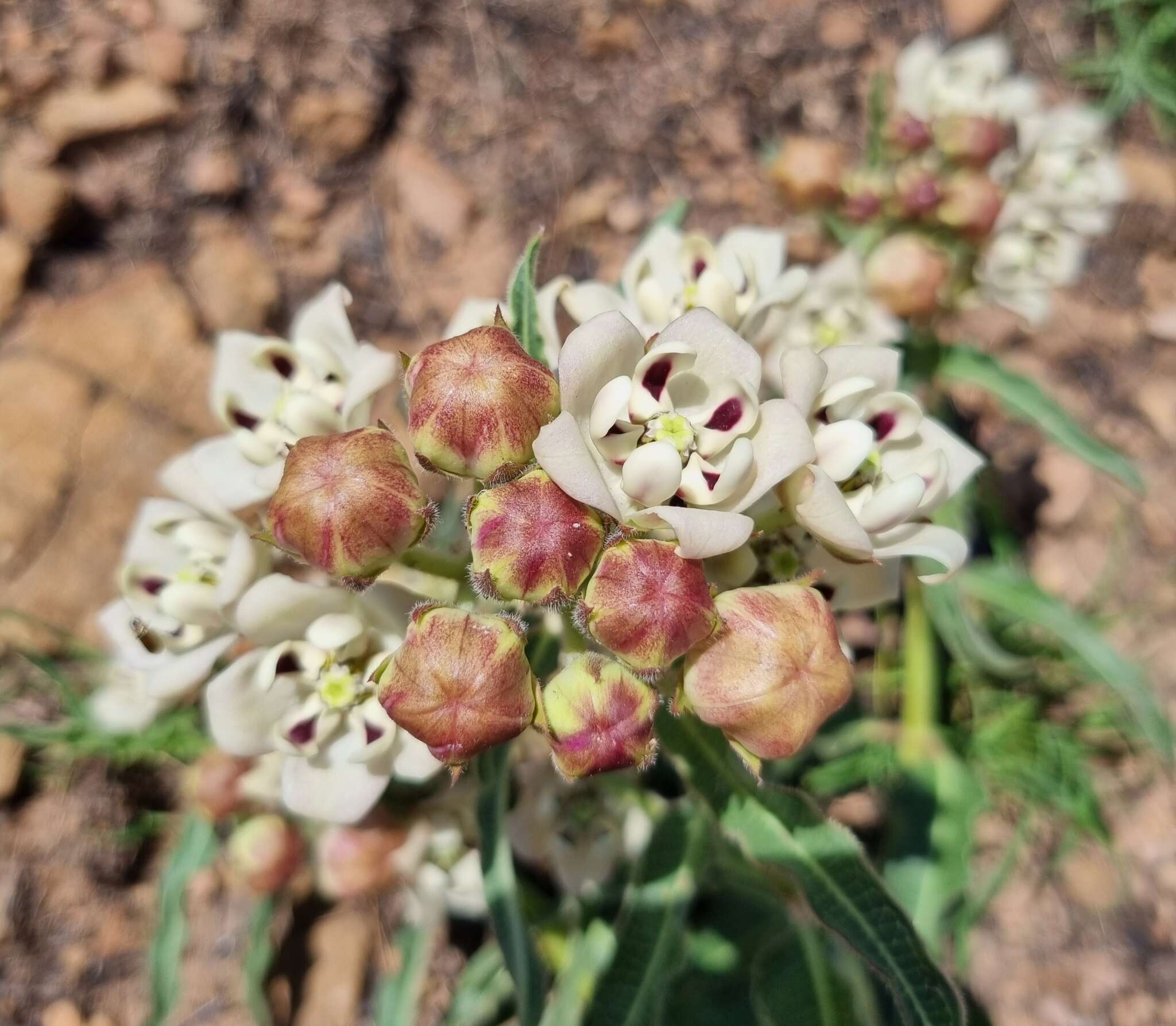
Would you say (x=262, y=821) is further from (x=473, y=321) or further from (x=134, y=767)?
(x=473, y=321)

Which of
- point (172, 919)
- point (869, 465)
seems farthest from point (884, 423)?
point (172, 919)

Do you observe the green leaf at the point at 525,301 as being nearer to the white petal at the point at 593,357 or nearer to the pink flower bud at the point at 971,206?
the white petal at the point at 593,357

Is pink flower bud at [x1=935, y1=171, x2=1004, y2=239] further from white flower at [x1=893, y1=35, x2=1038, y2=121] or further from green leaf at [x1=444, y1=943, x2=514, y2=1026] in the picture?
green leaf at [x1=444, y1=943, x2=514, y2=1026]

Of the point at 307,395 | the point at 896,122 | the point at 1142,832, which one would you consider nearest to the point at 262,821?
the point at 307,395

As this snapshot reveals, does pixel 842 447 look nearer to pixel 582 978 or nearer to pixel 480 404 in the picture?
pixel 480 404

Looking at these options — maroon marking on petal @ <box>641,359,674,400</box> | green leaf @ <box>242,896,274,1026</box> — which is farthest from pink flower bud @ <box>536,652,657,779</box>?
green leaf @ <box>242,896,274,1026</box>
